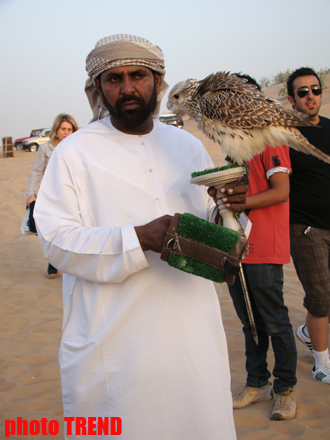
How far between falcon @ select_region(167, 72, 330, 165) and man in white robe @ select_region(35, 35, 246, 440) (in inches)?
28.5

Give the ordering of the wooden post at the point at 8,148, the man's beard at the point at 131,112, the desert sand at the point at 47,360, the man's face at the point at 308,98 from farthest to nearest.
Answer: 1. the wooden post at the point at 8,148
2. the man's face at the point at 308,98
3. the desert sand at the point at 47,360
4. the man's beard at the point at 131,112

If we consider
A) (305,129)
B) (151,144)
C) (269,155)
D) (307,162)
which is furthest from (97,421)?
(305,129)

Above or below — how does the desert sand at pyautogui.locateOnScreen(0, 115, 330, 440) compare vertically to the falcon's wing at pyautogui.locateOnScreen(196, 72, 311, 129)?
below

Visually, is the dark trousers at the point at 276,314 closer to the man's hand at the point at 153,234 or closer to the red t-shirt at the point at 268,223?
the red t-shirt at the point at 268,223

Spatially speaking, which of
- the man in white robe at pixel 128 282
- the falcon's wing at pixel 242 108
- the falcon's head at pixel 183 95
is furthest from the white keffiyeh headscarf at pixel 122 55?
the falcon's head at pixel 183 95

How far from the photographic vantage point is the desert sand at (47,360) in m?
2.94

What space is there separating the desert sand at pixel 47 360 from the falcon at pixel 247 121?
1.96 m

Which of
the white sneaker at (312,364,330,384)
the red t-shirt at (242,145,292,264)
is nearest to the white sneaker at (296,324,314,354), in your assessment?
the white sneaker at (312,364,330,384)

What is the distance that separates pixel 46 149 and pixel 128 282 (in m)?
4.21

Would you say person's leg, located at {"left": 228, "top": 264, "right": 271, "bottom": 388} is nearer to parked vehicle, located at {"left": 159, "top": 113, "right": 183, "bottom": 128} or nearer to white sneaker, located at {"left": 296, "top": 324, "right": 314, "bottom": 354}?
white sneaker, located at {"left": 296, "top": 324, "right": 314, "bottom": 354}

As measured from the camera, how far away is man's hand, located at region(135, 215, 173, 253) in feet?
5.34

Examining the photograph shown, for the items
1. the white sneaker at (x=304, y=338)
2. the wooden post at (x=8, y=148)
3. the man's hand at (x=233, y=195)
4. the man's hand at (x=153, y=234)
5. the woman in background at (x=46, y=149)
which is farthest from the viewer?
the wooden post at (x=8, y=148)

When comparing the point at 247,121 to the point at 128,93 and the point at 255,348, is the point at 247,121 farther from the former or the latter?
the point at 255,348

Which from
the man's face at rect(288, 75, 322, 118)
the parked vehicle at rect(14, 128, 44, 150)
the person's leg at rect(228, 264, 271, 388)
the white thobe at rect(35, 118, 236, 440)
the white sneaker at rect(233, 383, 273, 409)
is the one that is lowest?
the parked vehicle at rect(14, 128, 44, 150)
